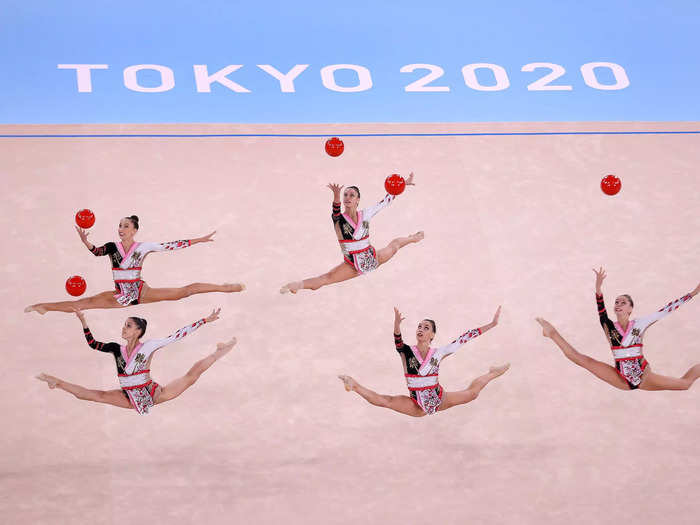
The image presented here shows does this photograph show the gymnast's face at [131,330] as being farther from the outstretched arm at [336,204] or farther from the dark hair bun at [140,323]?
the outstretched arm at [336,204]

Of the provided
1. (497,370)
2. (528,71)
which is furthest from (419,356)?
(528,71)

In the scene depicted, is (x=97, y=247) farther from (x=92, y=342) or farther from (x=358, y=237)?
(x=358, y=237)

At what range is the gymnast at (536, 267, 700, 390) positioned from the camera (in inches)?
476

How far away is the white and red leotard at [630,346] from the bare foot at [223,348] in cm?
417

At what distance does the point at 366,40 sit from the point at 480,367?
5995mm

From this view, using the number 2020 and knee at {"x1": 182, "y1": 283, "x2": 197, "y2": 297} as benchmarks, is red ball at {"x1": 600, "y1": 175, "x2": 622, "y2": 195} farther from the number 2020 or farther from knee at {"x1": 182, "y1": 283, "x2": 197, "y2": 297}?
knee at {"x1": 182, "y1": 283, "x2": 197, "y2": 297}

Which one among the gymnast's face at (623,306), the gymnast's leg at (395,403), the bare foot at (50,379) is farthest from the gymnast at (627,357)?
the bare foot at (50,379)

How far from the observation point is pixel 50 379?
11.6 m

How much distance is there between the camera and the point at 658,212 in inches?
552

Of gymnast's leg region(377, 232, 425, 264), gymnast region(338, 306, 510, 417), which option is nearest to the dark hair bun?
gymnast region(338, 306, 510, 417)

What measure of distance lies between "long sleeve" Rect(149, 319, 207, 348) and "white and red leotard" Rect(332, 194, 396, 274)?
1919 millimetres

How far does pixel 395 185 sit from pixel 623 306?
294cm

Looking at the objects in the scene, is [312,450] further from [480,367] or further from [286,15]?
[286,15]

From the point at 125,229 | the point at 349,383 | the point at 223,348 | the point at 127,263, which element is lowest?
the point at 349,383
